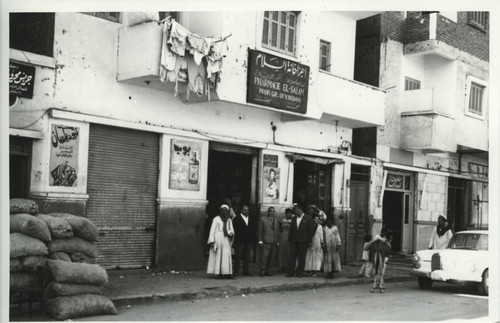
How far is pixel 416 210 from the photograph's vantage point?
19.7m

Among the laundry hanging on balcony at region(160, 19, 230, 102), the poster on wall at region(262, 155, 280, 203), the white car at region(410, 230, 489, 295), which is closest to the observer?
the laundry hanging on balcony at region(160, 19, 230, 102)

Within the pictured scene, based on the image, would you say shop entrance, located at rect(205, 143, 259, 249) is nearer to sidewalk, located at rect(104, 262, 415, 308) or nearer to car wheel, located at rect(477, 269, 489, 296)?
sidewalk, located at rect(104, 262, 415, 308)

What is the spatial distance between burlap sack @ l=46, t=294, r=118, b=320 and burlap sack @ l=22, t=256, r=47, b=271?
1.60 ft

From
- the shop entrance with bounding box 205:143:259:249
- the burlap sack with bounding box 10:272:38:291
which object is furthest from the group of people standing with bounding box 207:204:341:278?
the burlap sack with bounding box 10:272:38:291

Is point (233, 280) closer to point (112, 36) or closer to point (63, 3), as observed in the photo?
point (112, 36)

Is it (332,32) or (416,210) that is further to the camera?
(416,210)

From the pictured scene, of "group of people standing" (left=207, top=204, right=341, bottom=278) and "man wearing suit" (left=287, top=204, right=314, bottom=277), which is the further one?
"man wearing suit" (left=287, top=204, right=314, bottom=277)

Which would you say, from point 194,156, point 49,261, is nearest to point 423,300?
point 194,156

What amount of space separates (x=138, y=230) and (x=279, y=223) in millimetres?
3581

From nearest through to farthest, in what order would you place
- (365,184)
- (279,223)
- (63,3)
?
1. (63,3)
2. (279,223)
3. (365,184)

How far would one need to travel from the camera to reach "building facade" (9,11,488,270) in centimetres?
1064

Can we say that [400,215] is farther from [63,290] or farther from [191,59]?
[63,290]

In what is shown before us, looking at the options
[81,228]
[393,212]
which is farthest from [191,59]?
[393,212]

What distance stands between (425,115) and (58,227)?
514 inches
